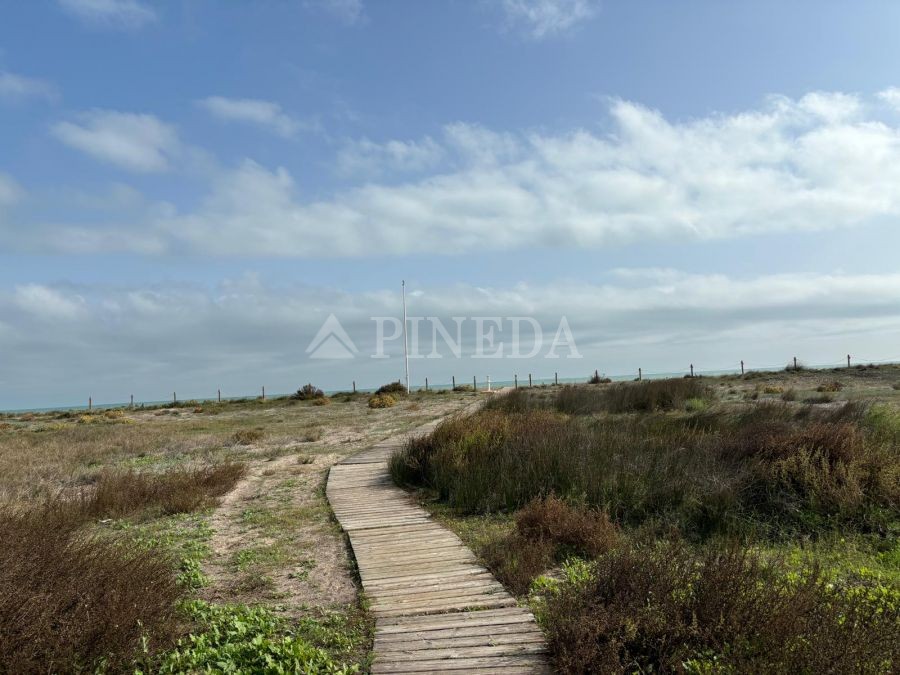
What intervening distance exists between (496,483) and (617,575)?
15.1ft

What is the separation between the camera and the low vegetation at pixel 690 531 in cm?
348

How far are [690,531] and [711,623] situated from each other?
144 inches

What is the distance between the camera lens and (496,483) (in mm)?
8617

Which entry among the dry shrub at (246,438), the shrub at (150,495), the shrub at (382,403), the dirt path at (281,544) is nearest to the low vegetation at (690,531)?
the dirt path at (281,544)

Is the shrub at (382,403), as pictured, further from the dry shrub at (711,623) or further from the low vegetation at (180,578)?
the dry shrub at (711,623)

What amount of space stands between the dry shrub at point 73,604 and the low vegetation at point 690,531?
257cm

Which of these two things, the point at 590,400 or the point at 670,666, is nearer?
the point at 670,666

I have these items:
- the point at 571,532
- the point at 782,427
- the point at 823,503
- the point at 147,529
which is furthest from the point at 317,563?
the point at 782,427

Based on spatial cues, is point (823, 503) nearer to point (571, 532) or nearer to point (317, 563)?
point (571, 532)

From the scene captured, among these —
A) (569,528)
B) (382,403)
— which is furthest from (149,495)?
(382,403)

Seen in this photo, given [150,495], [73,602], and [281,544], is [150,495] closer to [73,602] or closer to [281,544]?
[281,544]

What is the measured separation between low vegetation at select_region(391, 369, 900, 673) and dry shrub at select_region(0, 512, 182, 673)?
2.57 metres

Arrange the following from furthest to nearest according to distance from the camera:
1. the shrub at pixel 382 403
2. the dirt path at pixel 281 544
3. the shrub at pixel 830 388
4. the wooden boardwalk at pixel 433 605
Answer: the shrub at pixel 382 403 < the shrub at pixel 830 388 < the dirt path at pixel 281 544 < the wooden boardwalk at pixel 433 605

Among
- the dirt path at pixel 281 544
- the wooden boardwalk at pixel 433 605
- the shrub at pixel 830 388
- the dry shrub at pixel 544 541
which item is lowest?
the dirt path at pixel 281 544
